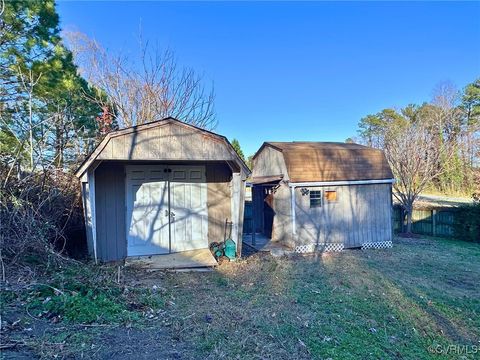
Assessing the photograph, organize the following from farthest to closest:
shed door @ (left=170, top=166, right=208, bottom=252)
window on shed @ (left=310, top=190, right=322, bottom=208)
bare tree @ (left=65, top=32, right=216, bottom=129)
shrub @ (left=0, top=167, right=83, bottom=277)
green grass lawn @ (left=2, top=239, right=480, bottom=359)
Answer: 1. bare tree @ (left=65, top=32, right=216, bottom=129)
2. window on shed @ (left=310, top=190, right=322, bottom=208)
3. shed door @ (left=170, top=166, right=208, bottom=252)
4. shrub @ (left=0, top=167, right=83, bottom=277)
5. green grass lawn @ (left=2, top=239, right=480, bottom=359)

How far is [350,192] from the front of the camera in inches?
392

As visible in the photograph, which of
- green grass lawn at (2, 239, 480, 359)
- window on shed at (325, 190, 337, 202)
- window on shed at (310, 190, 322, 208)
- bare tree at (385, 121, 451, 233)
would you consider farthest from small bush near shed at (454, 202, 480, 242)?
window on shed at (310, 190, 322, 208)

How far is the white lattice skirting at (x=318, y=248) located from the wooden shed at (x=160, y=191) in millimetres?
2699

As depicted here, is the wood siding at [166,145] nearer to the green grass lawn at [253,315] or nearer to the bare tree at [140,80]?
the green grass lawn at [253,315]

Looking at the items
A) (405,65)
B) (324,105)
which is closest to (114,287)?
(405,65)

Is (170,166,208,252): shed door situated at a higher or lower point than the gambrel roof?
lower

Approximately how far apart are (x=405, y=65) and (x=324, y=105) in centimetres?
628

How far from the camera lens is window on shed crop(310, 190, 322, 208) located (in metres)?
9.66

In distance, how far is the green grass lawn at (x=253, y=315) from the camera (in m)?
3.20

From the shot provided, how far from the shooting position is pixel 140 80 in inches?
520

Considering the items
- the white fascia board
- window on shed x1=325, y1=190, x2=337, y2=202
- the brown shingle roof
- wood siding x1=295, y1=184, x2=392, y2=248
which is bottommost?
wood siding x1=295, y1=184, x2=392, y2=248

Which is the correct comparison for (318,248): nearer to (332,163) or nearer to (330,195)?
(330,195)

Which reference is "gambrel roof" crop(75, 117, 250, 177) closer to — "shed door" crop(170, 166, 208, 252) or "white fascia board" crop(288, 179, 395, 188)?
"shed door" crop(170, 166, 208, 252)

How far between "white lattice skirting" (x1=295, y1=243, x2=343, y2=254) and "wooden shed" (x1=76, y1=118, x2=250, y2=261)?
8.85ft
